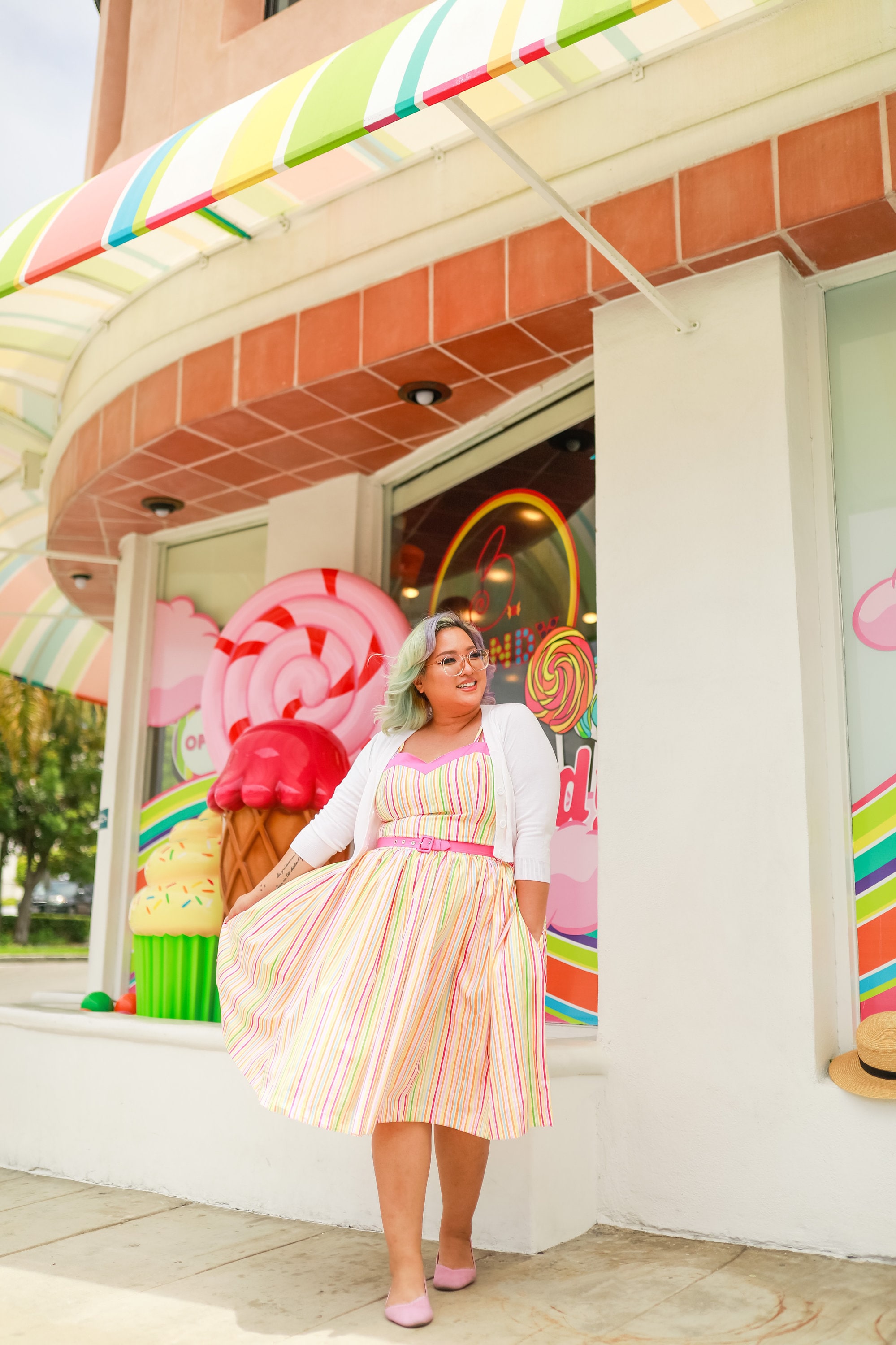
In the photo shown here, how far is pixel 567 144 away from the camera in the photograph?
11.0ft

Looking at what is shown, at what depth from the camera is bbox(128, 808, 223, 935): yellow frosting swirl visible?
11.4 ft

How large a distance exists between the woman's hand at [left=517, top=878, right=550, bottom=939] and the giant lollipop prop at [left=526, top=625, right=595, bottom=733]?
3.93 feet

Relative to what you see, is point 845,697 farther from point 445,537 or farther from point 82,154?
point 82,154

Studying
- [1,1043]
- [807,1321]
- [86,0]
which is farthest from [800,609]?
[86,0]

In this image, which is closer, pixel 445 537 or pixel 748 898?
pixel 748 898

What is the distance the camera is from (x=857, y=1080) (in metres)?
2.56

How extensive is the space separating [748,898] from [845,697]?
610mm

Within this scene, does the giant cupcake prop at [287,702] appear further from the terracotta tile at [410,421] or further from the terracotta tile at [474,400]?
the terracotta tile at [474,400]

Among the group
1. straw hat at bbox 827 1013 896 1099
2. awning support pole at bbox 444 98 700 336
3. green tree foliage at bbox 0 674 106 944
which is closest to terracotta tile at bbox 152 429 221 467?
awning support pole at bbox 444 98 700 336

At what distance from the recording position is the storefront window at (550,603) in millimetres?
3436

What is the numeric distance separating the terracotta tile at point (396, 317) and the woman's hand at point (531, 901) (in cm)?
191

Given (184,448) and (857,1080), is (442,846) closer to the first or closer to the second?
(857,1080)

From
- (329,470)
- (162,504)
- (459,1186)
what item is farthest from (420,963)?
(162,504)

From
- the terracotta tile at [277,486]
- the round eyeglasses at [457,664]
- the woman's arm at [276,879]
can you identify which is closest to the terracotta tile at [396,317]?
the terracotta tile at [277,486]
